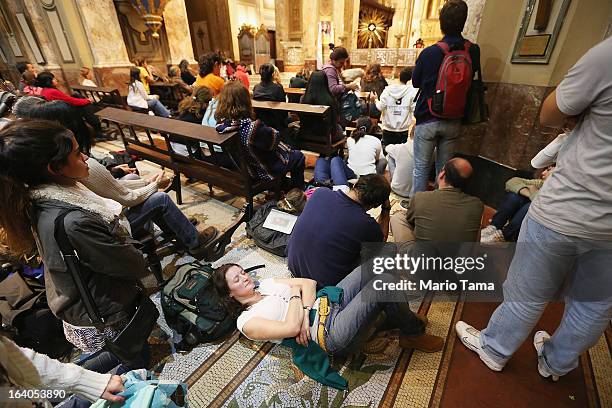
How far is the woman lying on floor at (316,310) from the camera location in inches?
51.9

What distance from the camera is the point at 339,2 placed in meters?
11.0

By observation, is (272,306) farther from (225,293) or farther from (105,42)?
(105,42)

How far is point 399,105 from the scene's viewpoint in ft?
11.7

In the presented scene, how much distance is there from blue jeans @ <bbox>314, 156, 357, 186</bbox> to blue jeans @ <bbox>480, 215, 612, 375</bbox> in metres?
1.87

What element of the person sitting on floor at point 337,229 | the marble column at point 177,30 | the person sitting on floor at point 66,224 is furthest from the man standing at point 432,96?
the marble column at point 177,30

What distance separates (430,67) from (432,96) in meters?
0.22

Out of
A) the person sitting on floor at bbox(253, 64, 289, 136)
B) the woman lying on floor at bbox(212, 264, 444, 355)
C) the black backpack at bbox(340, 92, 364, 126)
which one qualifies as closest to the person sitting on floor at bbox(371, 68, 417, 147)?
the black backpack at bbox(340, 92, 364, 126)

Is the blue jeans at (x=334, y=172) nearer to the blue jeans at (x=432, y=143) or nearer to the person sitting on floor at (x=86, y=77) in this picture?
the blue jeans at (x=432, y=143)

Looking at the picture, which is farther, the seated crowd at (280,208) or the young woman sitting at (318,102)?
the young woman sitting at (318,102)

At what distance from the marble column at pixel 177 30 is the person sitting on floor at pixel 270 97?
20.9 feet

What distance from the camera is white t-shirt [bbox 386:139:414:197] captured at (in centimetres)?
300

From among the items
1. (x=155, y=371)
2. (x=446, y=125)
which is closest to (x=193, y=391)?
(x=155, y=371)

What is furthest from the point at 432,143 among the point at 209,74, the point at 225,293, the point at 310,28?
the point at 310,28

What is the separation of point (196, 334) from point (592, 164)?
1.99 meters
